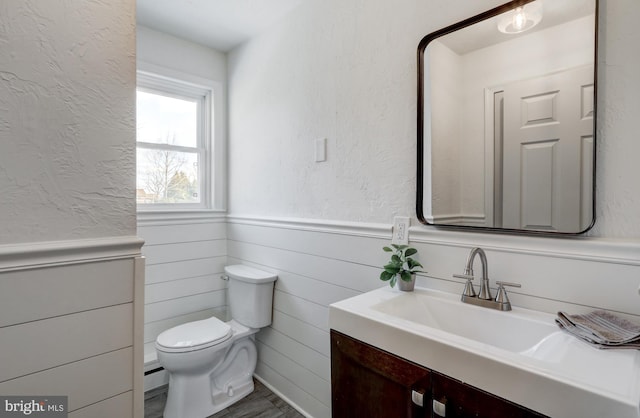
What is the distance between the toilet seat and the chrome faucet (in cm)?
142

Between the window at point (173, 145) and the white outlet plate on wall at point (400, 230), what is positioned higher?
the window at point (173, 145)

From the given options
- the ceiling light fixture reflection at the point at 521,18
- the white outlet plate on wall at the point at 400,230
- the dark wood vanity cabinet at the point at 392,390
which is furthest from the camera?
the white outlet plate on wall at the point at 400,230

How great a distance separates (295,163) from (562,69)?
1.37 meters

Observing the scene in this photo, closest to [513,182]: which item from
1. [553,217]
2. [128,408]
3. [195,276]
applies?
[553,217]

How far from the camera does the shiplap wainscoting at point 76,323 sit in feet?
3.01

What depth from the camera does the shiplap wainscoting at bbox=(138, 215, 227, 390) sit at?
2.26m

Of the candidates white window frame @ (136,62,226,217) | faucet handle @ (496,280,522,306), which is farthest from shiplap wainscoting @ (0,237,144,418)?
white window frame @ (136,62,226,217)

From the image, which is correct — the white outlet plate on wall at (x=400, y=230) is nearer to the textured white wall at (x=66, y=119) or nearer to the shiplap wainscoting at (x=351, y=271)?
the shiplap wainscoting at (x=351, y=271)

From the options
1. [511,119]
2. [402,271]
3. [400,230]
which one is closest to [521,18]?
[511,119]

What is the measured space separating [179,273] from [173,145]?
3.23 ft

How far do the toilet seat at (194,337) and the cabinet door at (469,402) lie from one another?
1.41 m

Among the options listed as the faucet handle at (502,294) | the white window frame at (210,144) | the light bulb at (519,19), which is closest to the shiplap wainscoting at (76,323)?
the faucet handle at (502,294)

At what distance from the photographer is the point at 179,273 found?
7.91 feet

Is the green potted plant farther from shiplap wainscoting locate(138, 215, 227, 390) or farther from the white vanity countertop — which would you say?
shiplap wainscoting locate(138, 215, 227, 390)
